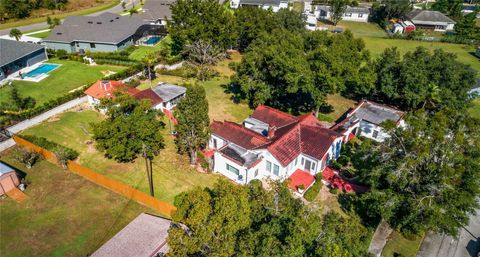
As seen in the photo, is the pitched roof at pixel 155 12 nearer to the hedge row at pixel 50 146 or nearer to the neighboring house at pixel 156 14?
the neighboring house at pixel 156 14

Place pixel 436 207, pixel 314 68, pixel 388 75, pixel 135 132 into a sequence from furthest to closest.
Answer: pixel 388 75 → pixel 314 68 → pixel 135 132 → pixel 436 207

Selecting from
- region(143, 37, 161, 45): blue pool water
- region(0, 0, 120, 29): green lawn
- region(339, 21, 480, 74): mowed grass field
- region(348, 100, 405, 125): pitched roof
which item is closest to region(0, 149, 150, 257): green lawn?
region(348, 100, 405, 125): pitched roof

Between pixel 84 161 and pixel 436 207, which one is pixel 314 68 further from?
pixel 84 161

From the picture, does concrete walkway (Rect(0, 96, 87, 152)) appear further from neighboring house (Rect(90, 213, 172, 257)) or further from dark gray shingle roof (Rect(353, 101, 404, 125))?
dark gray shingle roof (Rect(353, 101, 404, 125))

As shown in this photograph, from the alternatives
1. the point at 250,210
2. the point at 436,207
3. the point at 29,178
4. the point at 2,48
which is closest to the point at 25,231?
the point at 29,178

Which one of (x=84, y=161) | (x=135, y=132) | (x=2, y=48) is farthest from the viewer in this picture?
(x=2, y=48)

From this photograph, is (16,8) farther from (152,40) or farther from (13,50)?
(152,40)

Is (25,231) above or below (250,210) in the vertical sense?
below
